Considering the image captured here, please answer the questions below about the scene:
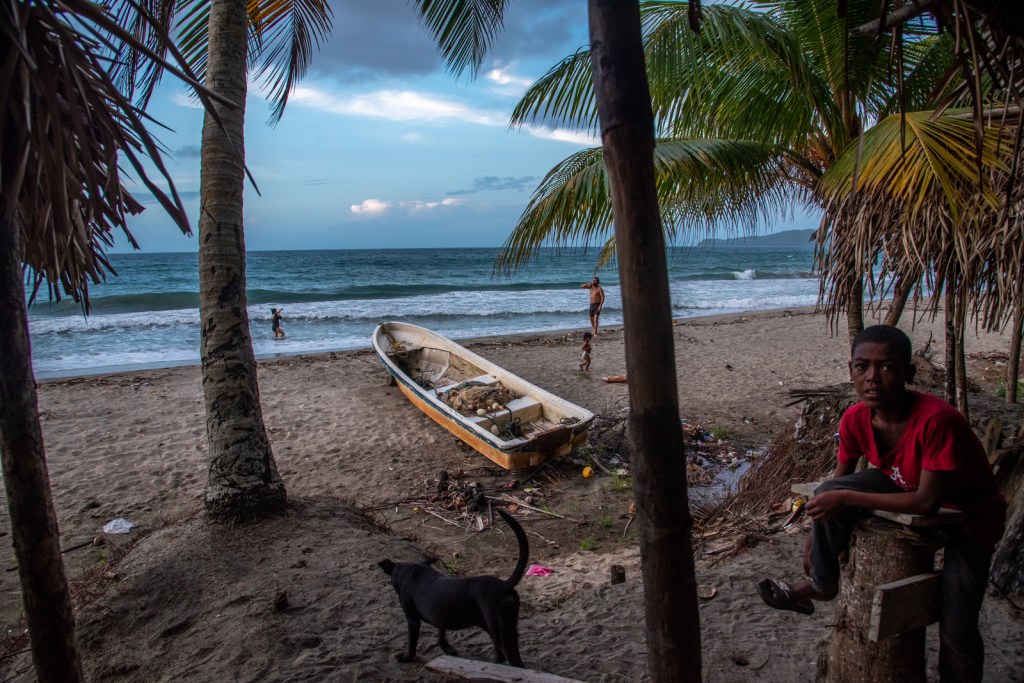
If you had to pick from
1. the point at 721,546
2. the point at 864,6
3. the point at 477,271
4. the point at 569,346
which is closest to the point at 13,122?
the point at 721,546

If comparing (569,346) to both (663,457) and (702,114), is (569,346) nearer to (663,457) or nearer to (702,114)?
(702,114)

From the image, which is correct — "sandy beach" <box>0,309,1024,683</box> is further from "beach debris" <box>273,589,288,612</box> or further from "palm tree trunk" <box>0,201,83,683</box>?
"palm tree trunk" <box>0,201,83,683</box>

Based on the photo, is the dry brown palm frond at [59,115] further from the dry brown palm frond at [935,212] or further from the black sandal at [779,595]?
the dry brown palm frond at [935,212]

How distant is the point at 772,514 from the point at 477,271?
3905cm

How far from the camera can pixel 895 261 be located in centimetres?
436

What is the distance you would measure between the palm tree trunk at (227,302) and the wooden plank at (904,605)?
162 inches

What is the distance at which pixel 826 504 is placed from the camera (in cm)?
193

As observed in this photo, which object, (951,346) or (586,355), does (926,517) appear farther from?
(586,355)

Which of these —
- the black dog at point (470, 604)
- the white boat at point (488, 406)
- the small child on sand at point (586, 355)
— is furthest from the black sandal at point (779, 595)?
the small child on sand at point (586, 355)

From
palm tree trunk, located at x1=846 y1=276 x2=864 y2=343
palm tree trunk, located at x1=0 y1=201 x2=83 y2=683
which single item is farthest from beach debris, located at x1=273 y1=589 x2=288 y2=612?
palm tree trunk, located at x1=846 y1=276 x2=864 y2=343

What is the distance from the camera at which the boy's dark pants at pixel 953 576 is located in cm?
192

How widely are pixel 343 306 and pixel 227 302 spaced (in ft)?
70.0

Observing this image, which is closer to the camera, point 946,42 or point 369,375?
point 946,42

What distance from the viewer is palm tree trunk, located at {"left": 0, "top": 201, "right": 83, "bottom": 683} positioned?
216cm
